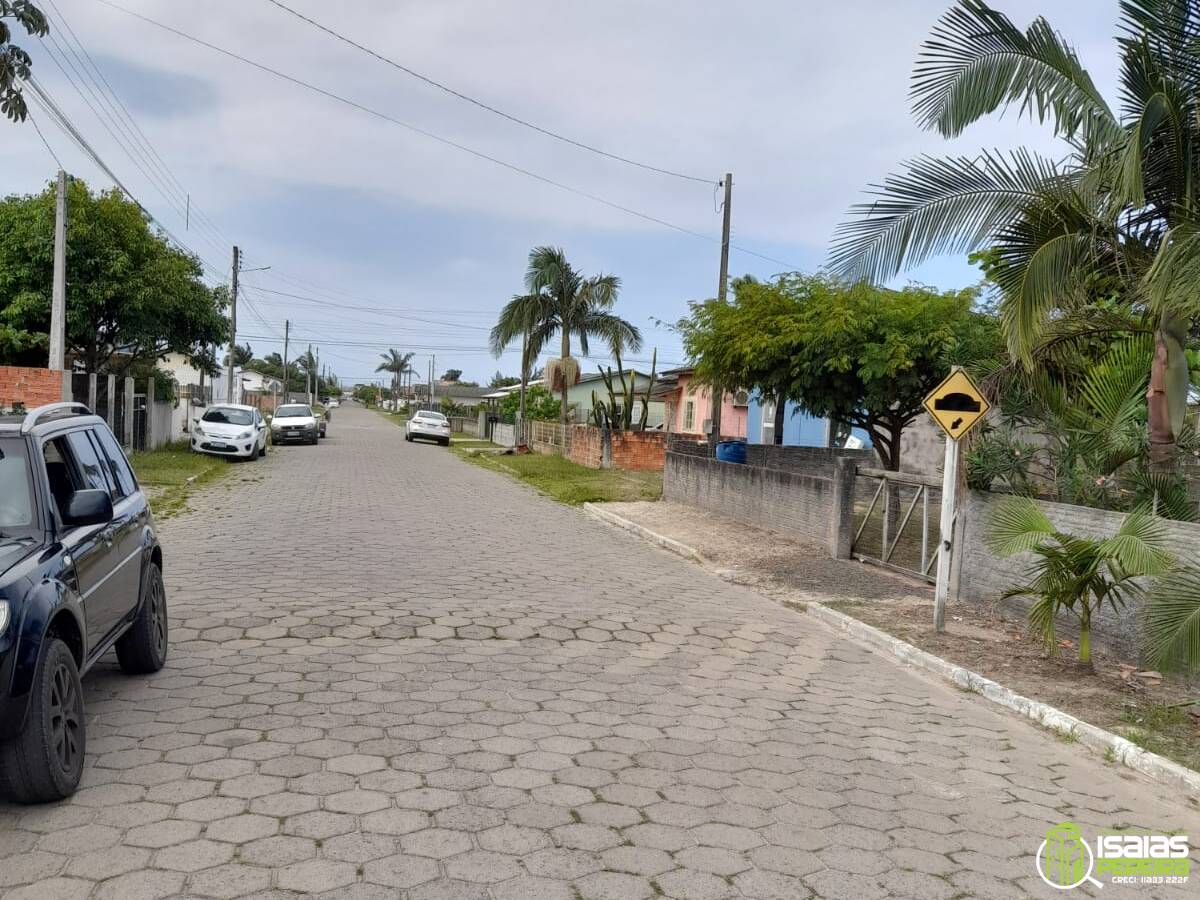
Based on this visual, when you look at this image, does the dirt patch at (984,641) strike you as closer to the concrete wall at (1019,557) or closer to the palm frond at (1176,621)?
the concrete wall at (1019,557)

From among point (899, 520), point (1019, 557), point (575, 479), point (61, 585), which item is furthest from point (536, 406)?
point (61, 585)

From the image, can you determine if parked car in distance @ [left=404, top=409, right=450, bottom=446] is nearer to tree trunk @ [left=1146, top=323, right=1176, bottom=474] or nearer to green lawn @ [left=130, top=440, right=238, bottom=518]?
green lawn @ [left=130, top=440, right=238, bottom=518]

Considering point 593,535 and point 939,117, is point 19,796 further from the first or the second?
point 593,535

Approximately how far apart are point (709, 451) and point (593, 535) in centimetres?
843

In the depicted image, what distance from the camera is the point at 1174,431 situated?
7.69 metres

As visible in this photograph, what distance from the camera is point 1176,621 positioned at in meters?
5.87

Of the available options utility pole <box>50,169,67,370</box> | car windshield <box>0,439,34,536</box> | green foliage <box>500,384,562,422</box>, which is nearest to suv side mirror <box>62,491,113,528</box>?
car windshield <box>0,439,34,536</box>

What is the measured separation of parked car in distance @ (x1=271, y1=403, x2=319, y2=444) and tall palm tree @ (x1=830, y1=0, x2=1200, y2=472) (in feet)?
99.6

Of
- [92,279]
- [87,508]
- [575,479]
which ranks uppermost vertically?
[92,279]

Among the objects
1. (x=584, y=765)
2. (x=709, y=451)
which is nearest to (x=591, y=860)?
(x=584, y=765)

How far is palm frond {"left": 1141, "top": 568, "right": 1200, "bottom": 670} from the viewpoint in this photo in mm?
5738

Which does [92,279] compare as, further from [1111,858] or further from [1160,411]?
[1111,858]

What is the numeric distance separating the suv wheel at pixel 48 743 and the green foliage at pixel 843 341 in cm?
1066

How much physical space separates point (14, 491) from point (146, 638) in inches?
59.6
